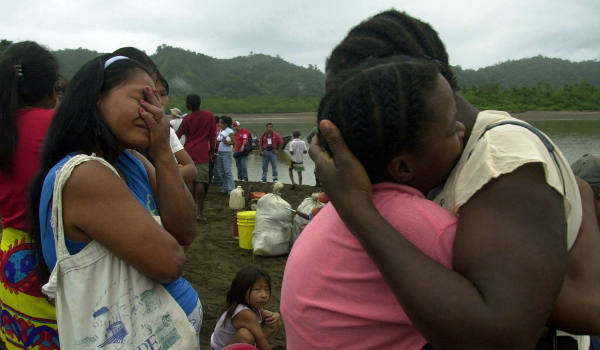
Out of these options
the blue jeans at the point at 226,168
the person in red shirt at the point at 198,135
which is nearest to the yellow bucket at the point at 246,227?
the person in red shirt at the point at 198,135

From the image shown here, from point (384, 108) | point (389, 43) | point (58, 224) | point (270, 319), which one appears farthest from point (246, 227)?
point (384, 108)

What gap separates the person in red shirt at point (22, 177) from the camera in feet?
6.14

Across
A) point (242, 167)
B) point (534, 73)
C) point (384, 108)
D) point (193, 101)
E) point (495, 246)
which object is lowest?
point (242, 167)

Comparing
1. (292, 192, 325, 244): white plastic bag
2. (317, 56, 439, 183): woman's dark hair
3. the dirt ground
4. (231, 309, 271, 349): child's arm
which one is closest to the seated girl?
(317, 56, 439, 183): woman's dark hair

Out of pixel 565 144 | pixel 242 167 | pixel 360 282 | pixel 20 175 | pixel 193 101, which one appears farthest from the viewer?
pixel 565 144

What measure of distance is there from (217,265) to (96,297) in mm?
4370

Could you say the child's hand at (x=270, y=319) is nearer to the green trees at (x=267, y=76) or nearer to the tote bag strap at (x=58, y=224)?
the tote bag strap at (x=58, y=224)

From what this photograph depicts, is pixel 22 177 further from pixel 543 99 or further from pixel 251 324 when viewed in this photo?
pixel 543 99

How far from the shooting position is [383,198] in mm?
1019

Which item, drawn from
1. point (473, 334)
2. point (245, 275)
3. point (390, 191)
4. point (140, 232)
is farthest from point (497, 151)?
point (245, 275)

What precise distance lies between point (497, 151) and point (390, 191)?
239 mm

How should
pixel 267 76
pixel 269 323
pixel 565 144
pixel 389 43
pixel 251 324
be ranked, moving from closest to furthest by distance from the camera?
1. pixel 389 43
2. pixel 251 324
3. pixel 269 323
4. pixel 565 144
5. pixel 267 76

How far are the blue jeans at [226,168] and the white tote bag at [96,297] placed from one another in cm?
842

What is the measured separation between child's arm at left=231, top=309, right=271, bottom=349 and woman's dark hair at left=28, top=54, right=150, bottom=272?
6.47 feet
